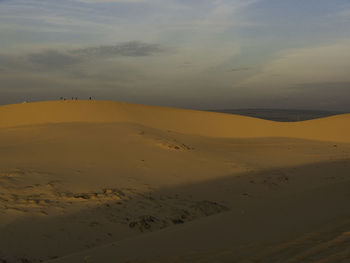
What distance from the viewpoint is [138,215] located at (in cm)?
654

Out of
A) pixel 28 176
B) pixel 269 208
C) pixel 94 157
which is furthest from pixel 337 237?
pixel 94 157

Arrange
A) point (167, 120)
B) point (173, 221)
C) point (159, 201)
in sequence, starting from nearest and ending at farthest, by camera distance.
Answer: point (173, 221)
point (159, 201)
point (167, 120)

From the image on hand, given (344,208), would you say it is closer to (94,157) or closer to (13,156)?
(94,157)

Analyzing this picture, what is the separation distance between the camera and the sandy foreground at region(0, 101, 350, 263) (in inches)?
168

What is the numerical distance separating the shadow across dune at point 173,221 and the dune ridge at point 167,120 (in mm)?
16853

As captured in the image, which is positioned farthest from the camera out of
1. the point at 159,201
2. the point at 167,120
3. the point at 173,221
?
the point at 167,120

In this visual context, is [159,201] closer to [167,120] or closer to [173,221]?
[173,221]

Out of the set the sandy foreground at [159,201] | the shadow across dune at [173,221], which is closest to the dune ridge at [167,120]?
the sandy foreground at [159,201]

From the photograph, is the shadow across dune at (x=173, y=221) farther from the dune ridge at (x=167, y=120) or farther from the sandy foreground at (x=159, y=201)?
the dune ridge at (x=167, y=120)

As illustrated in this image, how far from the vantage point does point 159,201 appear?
7.49 m

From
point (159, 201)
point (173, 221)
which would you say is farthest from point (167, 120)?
point (173, 221)

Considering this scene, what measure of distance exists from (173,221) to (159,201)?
1091mm

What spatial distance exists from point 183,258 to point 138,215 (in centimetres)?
277

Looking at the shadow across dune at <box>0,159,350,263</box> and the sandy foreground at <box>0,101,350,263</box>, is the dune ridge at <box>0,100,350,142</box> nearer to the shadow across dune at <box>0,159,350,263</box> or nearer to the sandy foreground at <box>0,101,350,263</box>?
the sandy foreground at <box>0,101,350,263</box>
